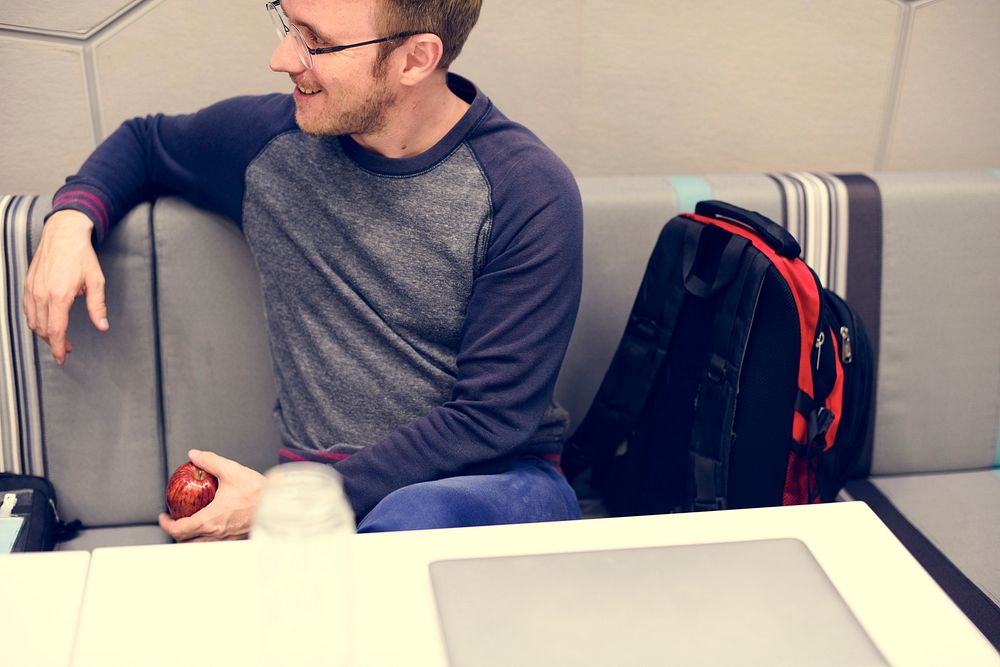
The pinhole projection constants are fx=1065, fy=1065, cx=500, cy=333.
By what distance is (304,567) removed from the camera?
0.67 m

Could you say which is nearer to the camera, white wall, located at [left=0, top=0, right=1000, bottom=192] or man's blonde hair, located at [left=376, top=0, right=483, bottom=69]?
man's blonde hair, located at [left=376, top=0, right=483, bottom=69]

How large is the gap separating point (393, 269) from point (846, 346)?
26.2 inches

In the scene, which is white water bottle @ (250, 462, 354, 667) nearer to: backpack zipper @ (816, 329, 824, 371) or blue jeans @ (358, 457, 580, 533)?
blue jeans @ (358, 457, 580, 533)

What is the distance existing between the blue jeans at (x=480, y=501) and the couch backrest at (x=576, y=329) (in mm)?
297

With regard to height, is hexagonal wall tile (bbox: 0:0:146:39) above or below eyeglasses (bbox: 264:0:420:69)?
above

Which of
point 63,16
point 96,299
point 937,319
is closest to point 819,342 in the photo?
point 937,319

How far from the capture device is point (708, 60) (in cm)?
194

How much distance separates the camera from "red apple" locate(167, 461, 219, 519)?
137cm

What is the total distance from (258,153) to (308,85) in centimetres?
15

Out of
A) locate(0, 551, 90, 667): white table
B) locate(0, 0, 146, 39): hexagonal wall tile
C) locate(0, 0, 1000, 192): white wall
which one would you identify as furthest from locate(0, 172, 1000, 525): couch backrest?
locate(0, 551, 90, 667): white table

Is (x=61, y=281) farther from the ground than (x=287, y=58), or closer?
closer

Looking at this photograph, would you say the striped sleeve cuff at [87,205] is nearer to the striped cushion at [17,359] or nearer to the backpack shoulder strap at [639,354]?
the striped cushion at [17,359]

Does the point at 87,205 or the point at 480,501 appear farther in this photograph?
the point at 87,205

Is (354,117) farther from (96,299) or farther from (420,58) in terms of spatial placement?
(96,299)
